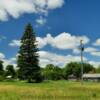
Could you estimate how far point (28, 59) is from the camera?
91.7 meters

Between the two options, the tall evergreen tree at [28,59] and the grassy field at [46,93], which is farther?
the tall evergreen tree at [28,59]

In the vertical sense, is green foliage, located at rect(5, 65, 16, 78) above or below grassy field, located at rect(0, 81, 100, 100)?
above

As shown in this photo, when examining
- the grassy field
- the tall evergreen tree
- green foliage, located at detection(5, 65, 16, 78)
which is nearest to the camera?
the grassy field

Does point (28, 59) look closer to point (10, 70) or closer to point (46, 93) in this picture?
point (46, 93)

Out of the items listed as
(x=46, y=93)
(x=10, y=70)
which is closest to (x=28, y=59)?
(x=46, y=93)

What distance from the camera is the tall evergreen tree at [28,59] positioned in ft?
291

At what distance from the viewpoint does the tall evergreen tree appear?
291 feet

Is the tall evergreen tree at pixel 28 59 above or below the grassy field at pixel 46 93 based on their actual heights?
above

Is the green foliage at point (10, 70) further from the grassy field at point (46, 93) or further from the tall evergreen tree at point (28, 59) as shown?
the grassy field at point (46, 93)

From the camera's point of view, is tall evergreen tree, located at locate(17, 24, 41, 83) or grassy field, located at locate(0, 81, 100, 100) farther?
tall evergreen tree, located at locate(17, 24, 41, 83)

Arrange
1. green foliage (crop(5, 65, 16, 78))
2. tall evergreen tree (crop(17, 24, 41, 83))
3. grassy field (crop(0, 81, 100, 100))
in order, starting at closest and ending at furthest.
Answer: grassy field (crop(0, 81, 100, 100)) < tall evergreen tree (crop(17, 24, 41, 83)) < green foliage (crop(5, 65, 16, 78))

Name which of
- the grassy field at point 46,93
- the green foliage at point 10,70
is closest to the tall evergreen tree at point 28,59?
the grassy field at point 46,93

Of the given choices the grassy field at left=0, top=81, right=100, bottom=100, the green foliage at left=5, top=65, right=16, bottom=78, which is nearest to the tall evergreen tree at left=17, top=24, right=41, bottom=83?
the grassy field at left=0, top=81, right=100, bottom=100

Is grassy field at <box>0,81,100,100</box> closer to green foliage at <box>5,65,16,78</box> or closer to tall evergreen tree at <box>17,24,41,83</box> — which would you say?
tall evergreen tree at <box>17,24,41,83</box>
